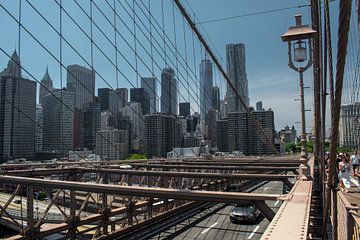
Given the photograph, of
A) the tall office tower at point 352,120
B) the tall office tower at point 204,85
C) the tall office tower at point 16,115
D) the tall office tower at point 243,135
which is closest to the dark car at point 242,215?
the tall office tower at point 352,120

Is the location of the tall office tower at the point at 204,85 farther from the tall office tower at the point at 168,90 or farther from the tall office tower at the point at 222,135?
the tall office tower at the point at 222,135

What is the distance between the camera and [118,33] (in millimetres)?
18188

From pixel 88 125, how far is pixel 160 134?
1249 cm

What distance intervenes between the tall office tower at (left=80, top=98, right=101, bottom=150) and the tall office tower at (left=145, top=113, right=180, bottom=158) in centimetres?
940

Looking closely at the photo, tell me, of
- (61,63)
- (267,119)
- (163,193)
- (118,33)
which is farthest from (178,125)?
(267,119)

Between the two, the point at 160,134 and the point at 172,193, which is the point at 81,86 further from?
the point at 172,193

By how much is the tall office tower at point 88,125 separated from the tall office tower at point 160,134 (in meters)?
9.40

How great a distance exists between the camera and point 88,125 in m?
16.8

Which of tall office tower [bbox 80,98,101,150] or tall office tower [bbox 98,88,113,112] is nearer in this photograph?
tall office tower [bbox 80,98,101,150]

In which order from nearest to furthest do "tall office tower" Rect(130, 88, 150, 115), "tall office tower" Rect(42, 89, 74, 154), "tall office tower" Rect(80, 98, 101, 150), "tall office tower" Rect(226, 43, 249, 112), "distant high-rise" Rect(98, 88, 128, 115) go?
"tall office tower" Rect(42, 89, 74, 154) → "tall office tower" Rect(80, 98, 101, 150) → "distant high-rise" Rect(98, 88, 128, 115) → "tall office tower" Rect(130, 88, 150, 115) → "tall office tower" Rect(226, 43, 249, 112)

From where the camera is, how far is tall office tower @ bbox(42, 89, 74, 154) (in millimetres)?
13938

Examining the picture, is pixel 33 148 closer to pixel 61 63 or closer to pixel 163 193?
pixel 61 63

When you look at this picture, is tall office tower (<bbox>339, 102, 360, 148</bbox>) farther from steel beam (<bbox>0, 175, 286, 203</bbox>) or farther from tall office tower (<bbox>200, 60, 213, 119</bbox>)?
steel beam (<bbox>0, 175, 286, 203</bbox>)

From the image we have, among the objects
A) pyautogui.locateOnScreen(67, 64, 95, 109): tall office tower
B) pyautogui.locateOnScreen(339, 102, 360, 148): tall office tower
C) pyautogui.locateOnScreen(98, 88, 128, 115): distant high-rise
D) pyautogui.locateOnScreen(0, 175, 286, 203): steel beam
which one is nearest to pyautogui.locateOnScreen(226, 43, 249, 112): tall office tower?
pyautogui.locateOnScreen(339, 102, 360, 148): tall office tower
